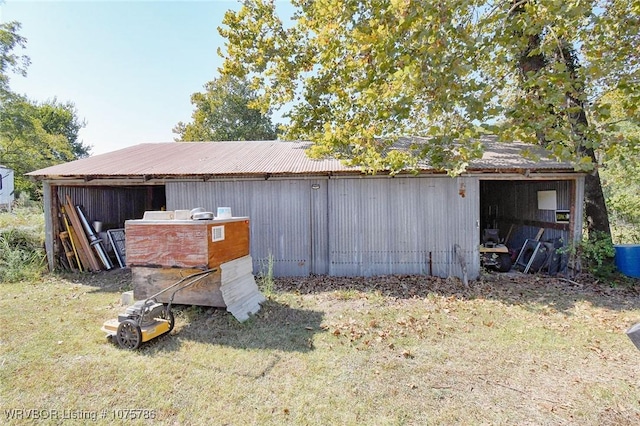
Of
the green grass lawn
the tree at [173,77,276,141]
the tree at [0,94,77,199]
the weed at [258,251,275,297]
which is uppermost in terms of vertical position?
the tree at [173,77,276,141]

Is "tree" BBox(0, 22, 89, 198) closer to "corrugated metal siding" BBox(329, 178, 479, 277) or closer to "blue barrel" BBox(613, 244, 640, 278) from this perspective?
"corrugated metal siding" BBox(329, 178, 479, 277)

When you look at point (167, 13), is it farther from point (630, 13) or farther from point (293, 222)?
point (630, 13)

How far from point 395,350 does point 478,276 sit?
385 cm

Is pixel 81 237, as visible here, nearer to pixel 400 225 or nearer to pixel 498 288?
pixel 400 225

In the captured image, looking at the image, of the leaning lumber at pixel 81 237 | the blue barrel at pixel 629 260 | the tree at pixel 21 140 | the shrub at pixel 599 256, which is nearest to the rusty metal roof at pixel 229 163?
the leaning lumber at pixel 81 237

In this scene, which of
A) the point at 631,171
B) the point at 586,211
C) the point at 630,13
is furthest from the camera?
the point at 631,171

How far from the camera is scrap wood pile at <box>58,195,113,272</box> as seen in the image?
7207 millimetres

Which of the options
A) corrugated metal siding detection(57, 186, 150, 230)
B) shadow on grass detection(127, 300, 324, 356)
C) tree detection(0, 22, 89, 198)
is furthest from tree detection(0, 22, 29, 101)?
shadow on grass detection(127, 300, 324, 356)

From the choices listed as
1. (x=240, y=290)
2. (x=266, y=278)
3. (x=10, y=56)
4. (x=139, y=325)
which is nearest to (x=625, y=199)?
(x=266, y=278)

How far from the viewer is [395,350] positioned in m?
3.51

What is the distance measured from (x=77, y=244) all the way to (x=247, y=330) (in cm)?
601

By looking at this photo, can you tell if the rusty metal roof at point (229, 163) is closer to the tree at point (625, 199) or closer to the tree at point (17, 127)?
the tree at point (625, 199)

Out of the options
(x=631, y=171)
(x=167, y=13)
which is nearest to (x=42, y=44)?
(x=167, y=13)

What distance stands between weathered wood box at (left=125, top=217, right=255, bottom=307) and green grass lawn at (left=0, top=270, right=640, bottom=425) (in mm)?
432
